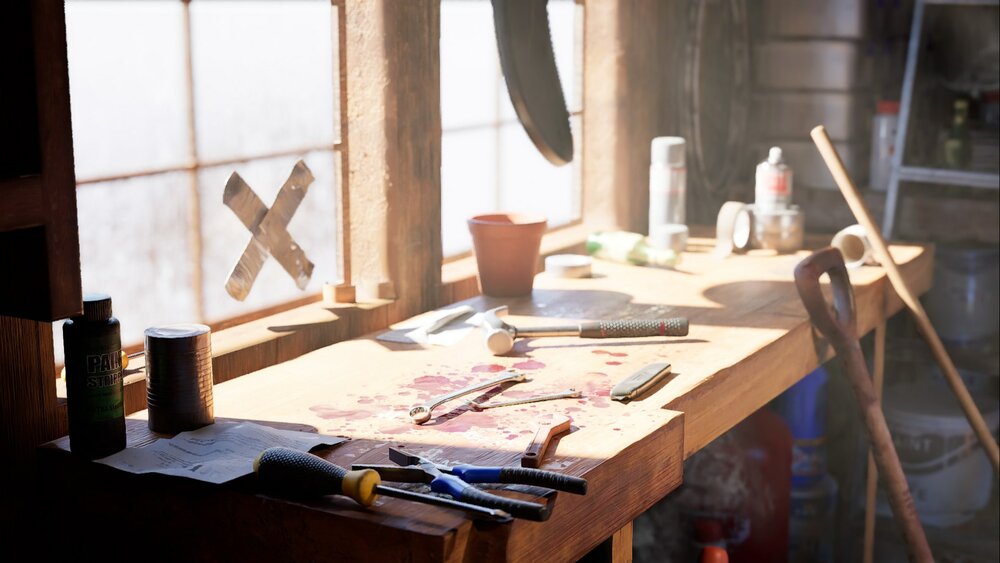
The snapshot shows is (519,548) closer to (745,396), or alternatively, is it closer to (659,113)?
(745,396)

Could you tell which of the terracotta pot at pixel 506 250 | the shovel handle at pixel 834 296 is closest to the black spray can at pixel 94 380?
the terracotta pot at pixel 506 250

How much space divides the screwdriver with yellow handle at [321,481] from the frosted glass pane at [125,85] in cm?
75

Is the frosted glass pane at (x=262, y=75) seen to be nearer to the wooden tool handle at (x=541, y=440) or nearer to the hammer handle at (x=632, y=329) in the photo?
the hammer handle at (x=632, y=329)

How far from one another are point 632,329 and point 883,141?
1.73 m

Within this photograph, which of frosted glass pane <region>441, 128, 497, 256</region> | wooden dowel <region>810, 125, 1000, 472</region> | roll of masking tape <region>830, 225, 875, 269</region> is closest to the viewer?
wooden dowel <region>810, 125, 1000, 472</region>

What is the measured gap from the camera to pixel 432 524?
1.45m

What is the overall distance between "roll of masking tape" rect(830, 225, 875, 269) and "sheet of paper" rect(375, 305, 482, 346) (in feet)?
3.58

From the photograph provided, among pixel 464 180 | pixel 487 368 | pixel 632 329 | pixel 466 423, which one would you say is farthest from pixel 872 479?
pixel 466 423

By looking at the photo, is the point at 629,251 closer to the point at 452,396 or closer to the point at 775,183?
the point at 775,183

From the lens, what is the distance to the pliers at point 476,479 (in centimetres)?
147

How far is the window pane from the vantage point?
10.4 feet

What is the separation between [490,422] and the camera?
1.86 m

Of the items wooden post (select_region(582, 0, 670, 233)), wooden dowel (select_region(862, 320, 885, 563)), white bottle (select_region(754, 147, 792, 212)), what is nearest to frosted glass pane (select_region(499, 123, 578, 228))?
wooden post (select_region(582, 0, 670, 233))

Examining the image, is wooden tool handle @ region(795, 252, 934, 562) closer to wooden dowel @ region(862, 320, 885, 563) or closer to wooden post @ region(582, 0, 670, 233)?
wooden dowel @ region(862, 320, 885, 563)
